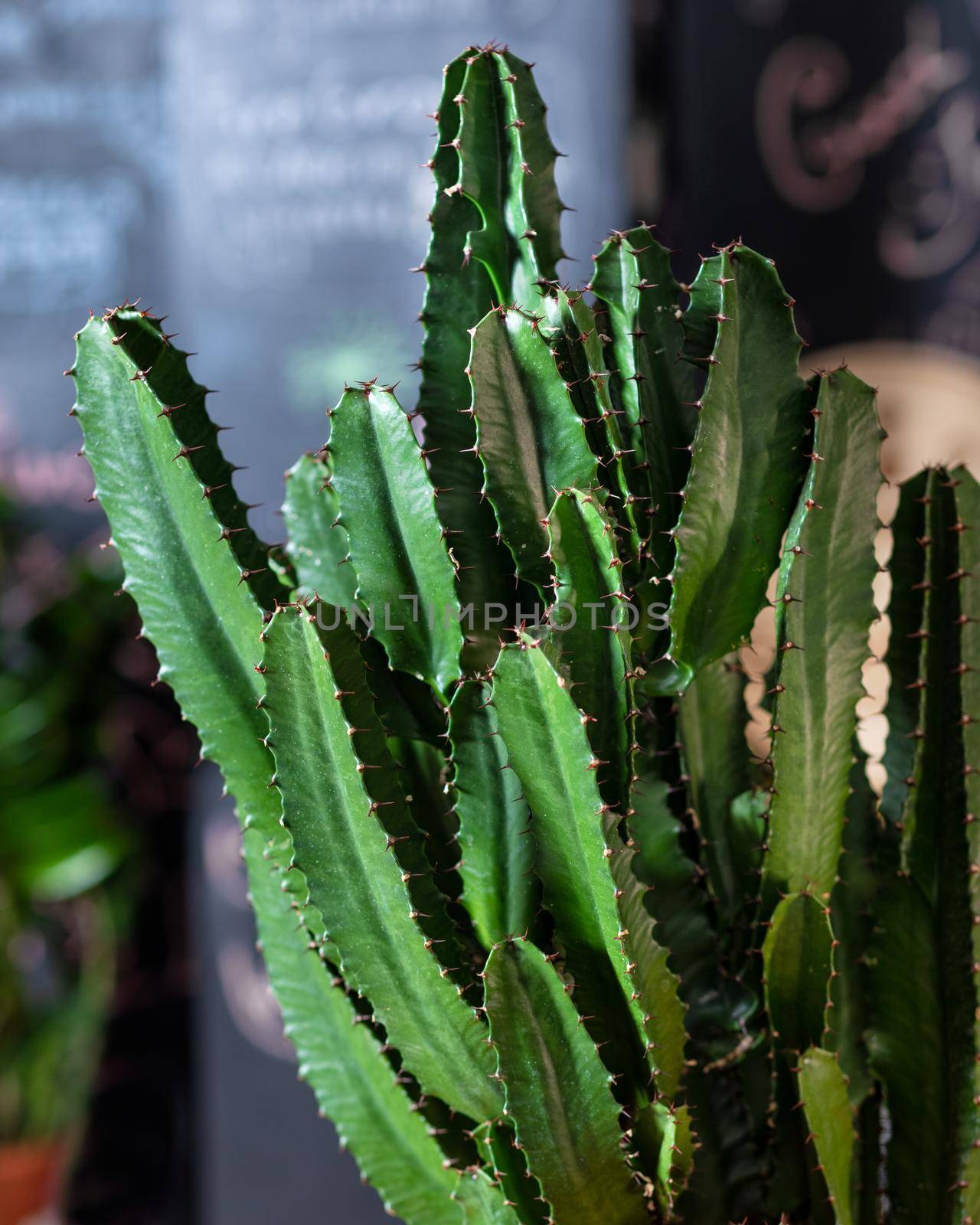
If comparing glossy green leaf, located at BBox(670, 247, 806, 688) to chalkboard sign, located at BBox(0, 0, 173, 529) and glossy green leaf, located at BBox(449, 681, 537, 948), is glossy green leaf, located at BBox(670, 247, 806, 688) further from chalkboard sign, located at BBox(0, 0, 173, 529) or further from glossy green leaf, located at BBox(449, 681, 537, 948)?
chalkboard sign, located at BBox(0, 0, 173, 529)

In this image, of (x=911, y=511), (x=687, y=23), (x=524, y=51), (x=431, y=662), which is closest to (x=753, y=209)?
(x=687, y=23)

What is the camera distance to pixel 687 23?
1.54 meters

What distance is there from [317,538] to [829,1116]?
348 millimetres

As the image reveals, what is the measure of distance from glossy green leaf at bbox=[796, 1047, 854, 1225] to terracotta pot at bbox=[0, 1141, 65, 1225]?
1372 mm

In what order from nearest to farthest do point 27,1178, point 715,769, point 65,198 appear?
point 715,769 < point 27,1178 < point 65,198

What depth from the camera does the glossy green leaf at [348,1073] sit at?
0.52 metres

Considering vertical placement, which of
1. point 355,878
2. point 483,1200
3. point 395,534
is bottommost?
point 483,1200

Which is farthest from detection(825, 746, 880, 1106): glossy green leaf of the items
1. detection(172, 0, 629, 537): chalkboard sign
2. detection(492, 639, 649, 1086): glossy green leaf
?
detection(172, 0, 629, 537): chalkboard sign

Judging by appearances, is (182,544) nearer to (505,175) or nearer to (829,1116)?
(505,175)

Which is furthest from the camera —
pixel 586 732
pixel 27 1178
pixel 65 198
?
pixel 65 198

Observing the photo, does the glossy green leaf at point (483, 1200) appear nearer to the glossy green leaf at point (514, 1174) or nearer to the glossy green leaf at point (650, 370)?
the glossy green leaf at point (514, 1174)

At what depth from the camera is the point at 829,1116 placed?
1.55ft

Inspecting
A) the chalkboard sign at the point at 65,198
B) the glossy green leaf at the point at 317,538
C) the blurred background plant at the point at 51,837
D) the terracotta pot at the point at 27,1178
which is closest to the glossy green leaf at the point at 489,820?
the glossy green leaf at the point at 317,538

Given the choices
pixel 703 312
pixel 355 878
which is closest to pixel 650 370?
pixel 703 312
